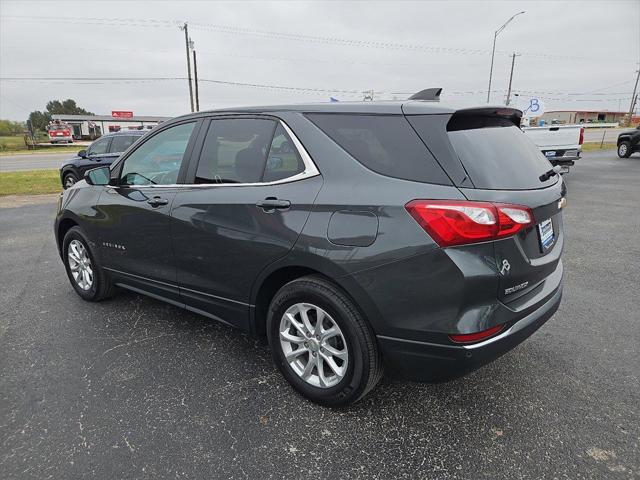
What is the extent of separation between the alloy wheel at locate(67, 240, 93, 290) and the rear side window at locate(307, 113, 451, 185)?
9.49 feet

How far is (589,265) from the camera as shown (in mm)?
5348

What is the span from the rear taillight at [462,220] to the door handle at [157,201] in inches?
77.6

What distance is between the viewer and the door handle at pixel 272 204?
262 cm

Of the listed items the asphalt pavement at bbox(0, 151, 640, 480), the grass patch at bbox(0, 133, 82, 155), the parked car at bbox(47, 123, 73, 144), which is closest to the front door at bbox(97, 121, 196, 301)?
the asphalt pavement at bbox(0, 151, 640, 480)

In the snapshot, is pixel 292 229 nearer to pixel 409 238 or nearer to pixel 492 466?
pixel 409 238

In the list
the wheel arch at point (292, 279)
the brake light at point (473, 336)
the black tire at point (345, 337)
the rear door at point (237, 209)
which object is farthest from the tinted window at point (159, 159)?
the brake light at point (473, 336)

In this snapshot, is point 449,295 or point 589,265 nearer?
point 449,295

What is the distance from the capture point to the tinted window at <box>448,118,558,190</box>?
7.45 ft

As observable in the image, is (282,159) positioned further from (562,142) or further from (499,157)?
(562,142)

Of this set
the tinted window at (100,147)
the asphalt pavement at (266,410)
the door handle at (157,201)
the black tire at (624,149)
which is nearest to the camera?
the asphalt pavement at (266,410)

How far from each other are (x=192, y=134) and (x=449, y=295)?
2201mm

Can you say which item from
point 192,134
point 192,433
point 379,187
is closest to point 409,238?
point 379,187

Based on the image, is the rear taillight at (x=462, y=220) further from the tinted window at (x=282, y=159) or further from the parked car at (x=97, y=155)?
the parked car at (x=97, y=155)

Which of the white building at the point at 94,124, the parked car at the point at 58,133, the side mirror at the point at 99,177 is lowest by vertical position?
the side mirror at the point at 99,177
